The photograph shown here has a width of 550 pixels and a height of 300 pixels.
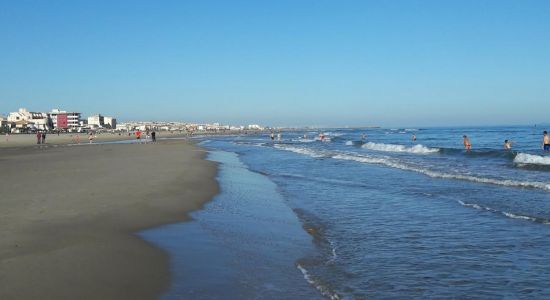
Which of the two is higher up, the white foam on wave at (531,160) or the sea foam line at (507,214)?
the sea foam line at (507,214)

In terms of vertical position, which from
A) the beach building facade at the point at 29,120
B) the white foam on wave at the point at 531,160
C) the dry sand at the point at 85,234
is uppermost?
the beach building facade at the point at 29,120

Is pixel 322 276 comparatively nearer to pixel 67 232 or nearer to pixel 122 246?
pixel 122 246

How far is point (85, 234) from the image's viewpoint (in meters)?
7.60

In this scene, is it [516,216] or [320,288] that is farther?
[516,216]

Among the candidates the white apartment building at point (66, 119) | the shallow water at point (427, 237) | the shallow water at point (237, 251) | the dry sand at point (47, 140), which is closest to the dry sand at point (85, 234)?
the shallow water at point (237, 251)

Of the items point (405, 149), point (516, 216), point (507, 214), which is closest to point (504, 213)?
point (507, 214)

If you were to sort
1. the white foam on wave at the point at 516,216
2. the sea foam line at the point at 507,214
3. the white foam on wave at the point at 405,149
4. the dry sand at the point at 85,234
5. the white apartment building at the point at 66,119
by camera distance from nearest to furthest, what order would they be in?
the dry sand at the point at 85,234 < the sea foam line at the point at 507,214 < the white foam on wave at the point at 516,216 < the white foam on wave at the point at 405,149 < the white apartment building at the point at 66,119

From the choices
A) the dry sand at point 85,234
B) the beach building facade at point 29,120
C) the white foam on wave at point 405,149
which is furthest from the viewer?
the beach building facade at point 29,120

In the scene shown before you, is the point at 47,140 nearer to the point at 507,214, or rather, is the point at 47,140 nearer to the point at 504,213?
the point at 504,213

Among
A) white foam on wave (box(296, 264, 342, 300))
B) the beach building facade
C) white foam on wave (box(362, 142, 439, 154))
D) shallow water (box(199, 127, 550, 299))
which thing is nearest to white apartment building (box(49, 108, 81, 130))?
the beach building facade

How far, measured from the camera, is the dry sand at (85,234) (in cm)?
517

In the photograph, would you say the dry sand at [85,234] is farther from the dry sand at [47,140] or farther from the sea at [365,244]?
the dry sand at [47,140]

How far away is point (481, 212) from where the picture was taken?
10.6m

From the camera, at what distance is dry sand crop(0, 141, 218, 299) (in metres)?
5.17
